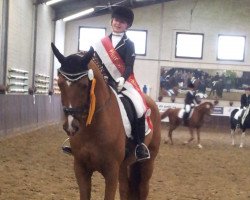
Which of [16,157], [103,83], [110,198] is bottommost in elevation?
[16,157]

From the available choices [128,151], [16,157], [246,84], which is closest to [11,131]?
[16,157]

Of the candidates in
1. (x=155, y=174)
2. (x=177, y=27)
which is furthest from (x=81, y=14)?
(x=155, y=174)

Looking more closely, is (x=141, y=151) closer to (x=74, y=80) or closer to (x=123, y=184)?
(x=123, y=184)

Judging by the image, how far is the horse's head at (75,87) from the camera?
368 cm

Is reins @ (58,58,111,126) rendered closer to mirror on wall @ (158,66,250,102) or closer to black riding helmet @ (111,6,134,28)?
black riding helmet @ (111,6,134,28)

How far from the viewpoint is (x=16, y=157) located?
10.0 meters

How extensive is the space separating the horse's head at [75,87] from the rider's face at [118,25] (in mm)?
1137

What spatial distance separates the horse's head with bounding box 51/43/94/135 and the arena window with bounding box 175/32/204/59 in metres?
21.8

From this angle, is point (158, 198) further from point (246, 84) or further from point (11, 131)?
point (246, 84)

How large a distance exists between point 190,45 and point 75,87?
22.3 meters

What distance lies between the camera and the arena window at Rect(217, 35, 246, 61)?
2520cm

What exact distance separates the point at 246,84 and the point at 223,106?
5.40 feet

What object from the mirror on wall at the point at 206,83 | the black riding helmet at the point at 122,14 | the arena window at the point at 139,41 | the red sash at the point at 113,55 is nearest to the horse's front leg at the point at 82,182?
the red sash at the point at 113,55

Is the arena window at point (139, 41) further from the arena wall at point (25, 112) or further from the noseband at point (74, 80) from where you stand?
the noseband at point (74, 80)
